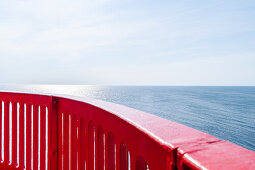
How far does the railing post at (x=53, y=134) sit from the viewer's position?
6.55 feet

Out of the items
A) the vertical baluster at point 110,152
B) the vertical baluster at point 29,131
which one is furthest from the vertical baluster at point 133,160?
the vertical baluster at point 29,131

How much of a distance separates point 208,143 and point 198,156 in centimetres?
11

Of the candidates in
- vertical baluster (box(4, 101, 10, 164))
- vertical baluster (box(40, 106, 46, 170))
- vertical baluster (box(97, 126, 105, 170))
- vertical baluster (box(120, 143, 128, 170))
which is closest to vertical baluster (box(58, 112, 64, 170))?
vertical baluster (box(40, 106, 46, 170))

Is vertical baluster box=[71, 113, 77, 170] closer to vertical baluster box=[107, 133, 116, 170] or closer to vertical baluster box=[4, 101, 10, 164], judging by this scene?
vertical baluster box=[107, 133, 116, 170]

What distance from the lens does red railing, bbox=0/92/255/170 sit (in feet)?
1.86

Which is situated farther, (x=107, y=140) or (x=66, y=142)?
(x=66, y=142)

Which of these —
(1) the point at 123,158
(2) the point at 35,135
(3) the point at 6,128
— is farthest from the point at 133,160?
(3) the point at 6,128

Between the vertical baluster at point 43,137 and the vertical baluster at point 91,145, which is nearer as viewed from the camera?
the vertical baluster at point 91,145

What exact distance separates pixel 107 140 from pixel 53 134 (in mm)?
1040

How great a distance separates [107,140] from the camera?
1.23m

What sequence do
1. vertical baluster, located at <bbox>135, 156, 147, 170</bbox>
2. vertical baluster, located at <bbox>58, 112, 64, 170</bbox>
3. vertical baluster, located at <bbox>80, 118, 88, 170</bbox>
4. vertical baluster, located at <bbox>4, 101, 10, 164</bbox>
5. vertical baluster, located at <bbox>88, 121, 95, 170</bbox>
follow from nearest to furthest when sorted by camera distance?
1. vertical baluster, located at <bbox>135, 156, 147, 170</bbox>
2. vertical baluster, located at <bbox>88, 121, 95, 170</bbox>
3. vertical baluster, located at <bbox>80, 118, 88, 170</bbox>
4. vertical baluster, located at <bbox>58, 112, 64, 170</bbox>
5. vertical baluster, located at <bbox>4, 101, 10, 164</bbox>

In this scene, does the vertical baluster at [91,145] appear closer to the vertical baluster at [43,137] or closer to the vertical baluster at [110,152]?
the vertical baluster at [110,152]

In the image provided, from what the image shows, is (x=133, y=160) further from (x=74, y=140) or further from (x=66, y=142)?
(x=66, y=142)

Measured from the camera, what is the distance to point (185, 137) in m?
0.69
